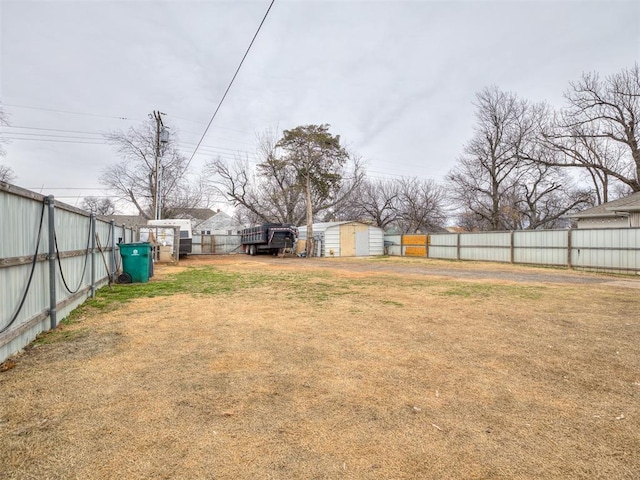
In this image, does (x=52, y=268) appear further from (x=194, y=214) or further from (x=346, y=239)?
(x=194, y=214)

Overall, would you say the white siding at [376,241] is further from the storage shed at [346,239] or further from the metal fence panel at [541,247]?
the metal fence panel at [541,247]

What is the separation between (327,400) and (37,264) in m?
4.19

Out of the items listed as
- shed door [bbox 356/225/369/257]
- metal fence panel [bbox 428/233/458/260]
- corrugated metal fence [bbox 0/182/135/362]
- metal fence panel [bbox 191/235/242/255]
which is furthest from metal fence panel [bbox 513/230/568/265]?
metal fence panel [bbox 191/235/242/255]

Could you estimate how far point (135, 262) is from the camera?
31.7ft

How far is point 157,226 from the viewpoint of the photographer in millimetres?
17625

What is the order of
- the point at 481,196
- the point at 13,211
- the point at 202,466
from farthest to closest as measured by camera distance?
the point at 481,196, the point at 13,211, the point at 202,466

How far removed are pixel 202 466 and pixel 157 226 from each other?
17821mm

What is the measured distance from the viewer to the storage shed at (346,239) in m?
24.9

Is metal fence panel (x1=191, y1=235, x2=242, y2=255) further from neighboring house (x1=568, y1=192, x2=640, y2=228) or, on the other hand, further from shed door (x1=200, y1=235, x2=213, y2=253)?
neighboring house (x1=568, y1=192, x2=640, y2=228)

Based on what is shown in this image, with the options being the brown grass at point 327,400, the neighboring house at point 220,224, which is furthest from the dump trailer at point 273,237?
the neighboring house at point 220,224

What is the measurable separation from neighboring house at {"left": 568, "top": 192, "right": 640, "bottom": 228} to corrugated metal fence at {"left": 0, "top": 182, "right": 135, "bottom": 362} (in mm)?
20525

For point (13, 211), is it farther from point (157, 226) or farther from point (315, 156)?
point (315, 156)

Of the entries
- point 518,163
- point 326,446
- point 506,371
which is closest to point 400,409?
point 326,446

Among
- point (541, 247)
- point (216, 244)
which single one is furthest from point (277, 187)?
point (541, 247)
